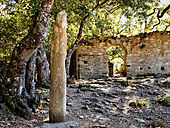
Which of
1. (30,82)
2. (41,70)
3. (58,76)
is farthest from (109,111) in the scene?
(41,70)

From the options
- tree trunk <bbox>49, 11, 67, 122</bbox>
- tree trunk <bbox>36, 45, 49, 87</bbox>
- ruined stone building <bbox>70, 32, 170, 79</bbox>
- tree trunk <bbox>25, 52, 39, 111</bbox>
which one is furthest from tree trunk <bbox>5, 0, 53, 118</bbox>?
ruined stone building <bbox>70, 32, 170, 79</bbox>

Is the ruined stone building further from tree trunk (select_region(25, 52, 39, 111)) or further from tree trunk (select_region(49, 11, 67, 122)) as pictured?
tree trunk (select_region(49, 11, 67, 122))

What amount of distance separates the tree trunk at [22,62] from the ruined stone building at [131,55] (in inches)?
317

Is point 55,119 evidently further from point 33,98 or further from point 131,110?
point 131,110

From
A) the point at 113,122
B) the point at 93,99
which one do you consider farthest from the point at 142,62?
the point at 113,122

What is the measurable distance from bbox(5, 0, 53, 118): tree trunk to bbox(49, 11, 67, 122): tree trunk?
66 cm

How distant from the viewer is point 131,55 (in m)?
12.3

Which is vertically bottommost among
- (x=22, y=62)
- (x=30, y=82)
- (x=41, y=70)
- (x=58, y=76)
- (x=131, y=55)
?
(x=30, y=82)

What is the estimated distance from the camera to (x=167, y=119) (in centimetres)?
416

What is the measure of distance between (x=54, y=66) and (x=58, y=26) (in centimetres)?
99

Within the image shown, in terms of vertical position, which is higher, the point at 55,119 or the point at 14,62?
the point at 14,62

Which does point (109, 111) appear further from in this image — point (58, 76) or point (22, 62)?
point (22, 62)

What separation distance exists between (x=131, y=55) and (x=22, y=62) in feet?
32.7

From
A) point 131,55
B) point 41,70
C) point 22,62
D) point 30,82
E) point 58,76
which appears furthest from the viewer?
point 131,55
